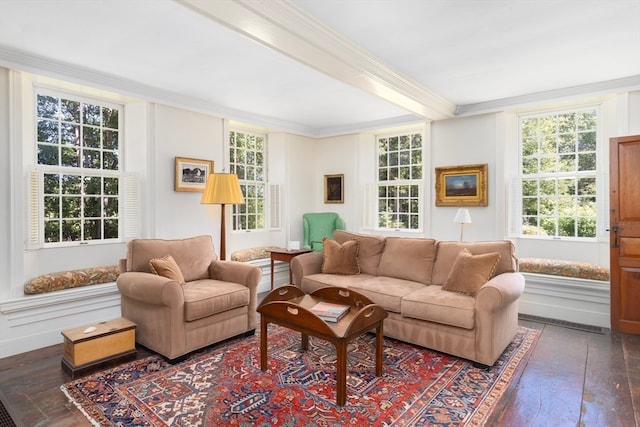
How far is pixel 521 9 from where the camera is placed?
2338 millimetres

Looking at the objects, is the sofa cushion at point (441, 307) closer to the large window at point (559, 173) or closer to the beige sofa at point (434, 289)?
the beige sofa at point (434, 289)

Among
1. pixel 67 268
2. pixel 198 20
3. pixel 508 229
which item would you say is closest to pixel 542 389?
pixel 508 229

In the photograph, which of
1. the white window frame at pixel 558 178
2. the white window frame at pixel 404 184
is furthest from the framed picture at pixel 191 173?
the white window frame at pixel 558 178

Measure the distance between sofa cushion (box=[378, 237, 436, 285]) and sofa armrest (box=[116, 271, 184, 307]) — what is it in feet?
6.86

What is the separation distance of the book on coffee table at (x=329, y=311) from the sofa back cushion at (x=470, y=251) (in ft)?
4.13

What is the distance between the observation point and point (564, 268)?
3.93 meters

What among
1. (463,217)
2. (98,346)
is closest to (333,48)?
(463,217)

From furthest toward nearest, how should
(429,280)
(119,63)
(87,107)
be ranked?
1. (87,107)
2. (429,280)
3. (119,63)

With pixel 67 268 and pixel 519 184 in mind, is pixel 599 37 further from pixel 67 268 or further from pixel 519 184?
pixel 67 268

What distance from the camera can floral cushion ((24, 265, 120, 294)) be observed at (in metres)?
3.21

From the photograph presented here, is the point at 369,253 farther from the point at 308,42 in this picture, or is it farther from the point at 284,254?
the point at 308,42

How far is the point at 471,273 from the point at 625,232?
5.93ft

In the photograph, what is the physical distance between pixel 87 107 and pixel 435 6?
3558 mm

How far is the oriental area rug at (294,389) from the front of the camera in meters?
2.09
